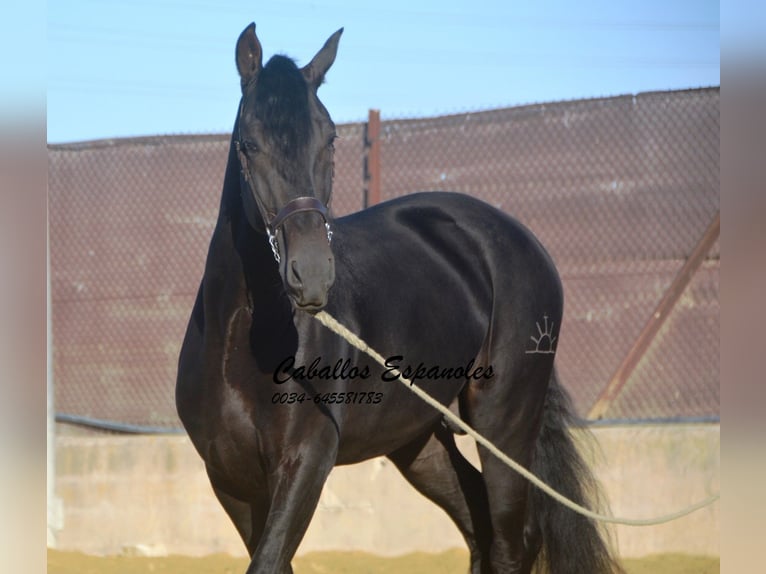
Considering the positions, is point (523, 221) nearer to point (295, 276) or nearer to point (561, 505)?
point (561, 505)

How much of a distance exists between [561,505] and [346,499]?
175 centimetres

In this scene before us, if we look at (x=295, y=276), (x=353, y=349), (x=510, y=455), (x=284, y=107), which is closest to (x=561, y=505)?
(x=510, y=455)

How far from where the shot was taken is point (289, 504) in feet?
9.13

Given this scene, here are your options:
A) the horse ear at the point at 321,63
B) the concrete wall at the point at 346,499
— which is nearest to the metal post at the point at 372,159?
the concrete wall at the point at 346,499

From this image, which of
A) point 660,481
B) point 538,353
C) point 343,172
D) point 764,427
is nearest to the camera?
point 764,427

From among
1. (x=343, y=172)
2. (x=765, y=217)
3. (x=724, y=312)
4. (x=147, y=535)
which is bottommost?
(x=147, y=535)

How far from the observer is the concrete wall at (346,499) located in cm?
534

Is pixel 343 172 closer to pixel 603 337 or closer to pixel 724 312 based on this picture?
pixel 603 337

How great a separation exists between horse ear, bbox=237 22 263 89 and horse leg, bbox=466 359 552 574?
1598 mm

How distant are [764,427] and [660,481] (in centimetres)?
323

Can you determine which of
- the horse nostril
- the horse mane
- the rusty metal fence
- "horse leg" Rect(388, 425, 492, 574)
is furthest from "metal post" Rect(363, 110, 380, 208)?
the horse nostril

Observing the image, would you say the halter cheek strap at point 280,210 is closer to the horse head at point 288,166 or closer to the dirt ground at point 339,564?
the horse head at point 288,166

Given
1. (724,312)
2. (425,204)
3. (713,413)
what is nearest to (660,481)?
(713,413)

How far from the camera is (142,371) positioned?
6191 millimetres
